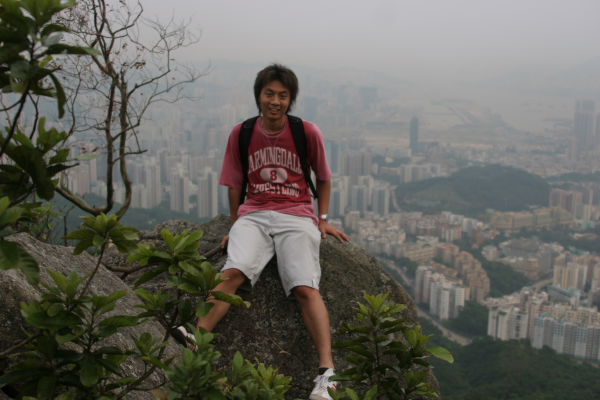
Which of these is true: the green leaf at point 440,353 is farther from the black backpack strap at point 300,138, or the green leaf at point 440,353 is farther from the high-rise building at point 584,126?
the high-rise building at point 584,126

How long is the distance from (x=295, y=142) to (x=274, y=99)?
19 cm

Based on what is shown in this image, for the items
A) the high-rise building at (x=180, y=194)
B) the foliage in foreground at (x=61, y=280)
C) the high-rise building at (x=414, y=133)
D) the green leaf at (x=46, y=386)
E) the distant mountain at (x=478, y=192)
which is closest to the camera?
the foliage in foreground at (x=61, y=280)

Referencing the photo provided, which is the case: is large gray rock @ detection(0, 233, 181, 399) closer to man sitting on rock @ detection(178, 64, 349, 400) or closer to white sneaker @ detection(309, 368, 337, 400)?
man sitting on rock @ detection(178, 64, 349, 400)

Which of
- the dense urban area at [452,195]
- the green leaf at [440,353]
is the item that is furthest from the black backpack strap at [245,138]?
the dense urban area at [452,195]

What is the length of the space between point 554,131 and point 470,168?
23694mm

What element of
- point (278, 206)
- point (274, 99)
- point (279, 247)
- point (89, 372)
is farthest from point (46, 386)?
point (274, 99)

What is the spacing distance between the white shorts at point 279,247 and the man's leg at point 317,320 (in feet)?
0.10

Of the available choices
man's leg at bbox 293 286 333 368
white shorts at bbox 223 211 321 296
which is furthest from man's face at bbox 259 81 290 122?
man's leg at bbox 293 286 333 368

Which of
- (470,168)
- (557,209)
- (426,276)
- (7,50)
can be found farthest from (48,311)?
(470,168)

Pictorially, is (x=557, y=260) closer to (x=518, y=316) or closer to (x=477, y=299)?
(x=477, y=299)

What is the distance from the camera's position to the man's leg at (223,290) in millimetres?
1811

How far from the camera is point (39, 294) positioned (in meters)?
1.27

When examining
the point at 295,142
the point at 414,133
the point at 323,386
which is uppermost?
the point at 295,142

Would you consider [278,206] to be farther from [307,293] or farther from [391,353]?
[391,353]
